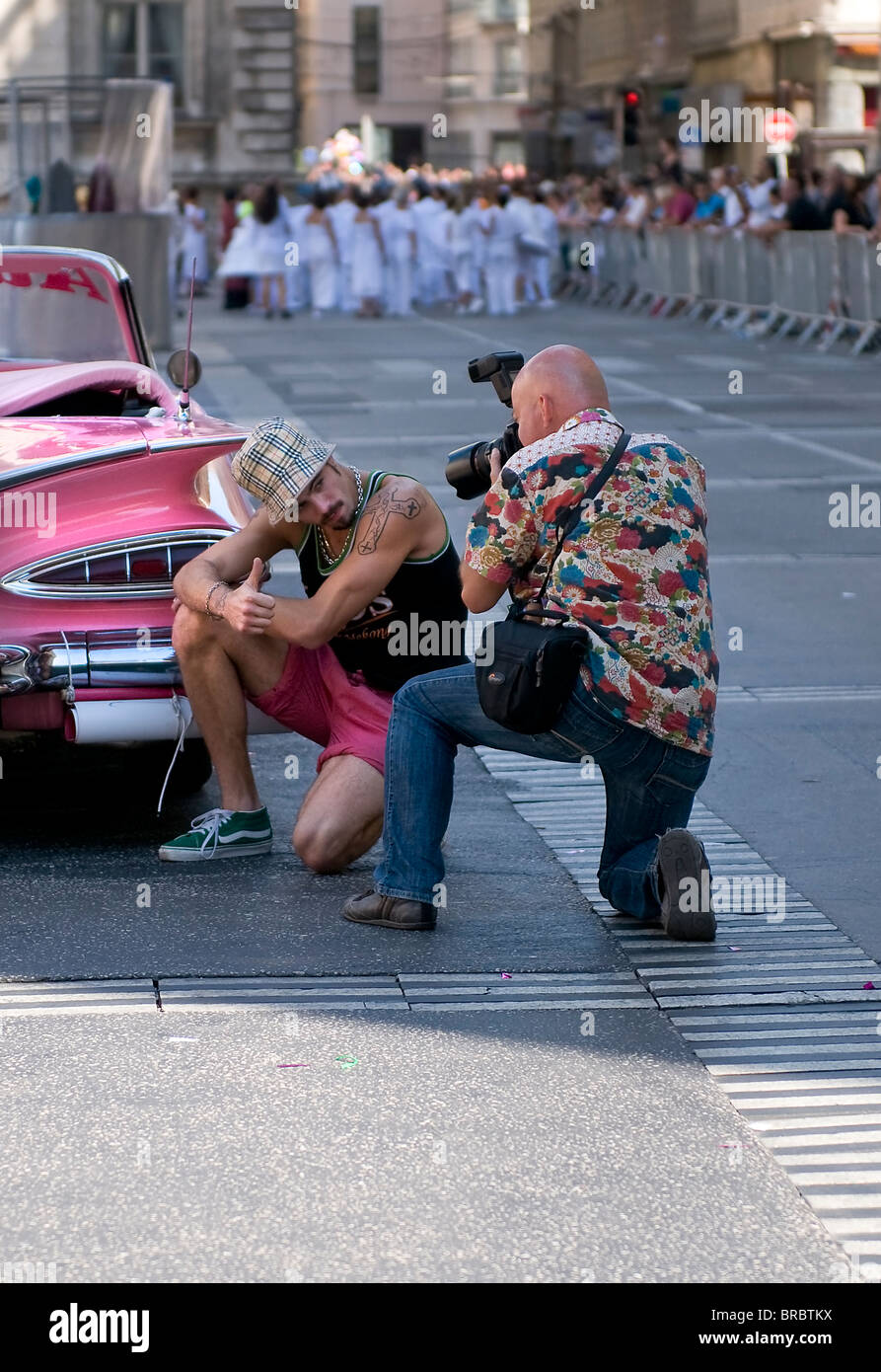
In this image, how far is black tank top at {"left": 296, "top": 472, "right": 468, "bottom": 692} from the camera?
5.53 meters

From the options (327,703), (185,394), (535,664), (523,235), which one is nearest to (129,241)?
(523,235)

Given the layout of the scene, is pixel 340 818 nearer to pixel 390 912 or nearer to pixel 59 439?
pixel 390 912

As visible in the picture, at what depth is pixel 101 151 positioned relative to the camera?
894 inches

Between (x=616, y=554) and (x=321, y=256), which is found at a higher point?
(x=321, y=256)

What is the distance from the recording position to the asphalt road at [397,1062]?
11.3 feet

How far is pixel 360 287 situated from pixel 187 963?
88.6 ft

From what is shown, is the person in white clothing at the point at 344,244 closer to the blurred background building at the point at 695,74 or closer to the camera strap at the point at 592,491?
the blurred background building at the point at 695,74

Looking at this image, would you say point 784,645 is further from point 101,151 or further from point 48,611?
point 101,151

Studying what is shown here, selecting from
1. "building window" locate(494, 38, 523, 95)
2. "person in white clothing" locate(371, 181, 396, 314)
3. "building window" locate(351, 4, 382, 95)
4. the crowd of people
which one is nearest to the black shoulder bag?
the crowd of people

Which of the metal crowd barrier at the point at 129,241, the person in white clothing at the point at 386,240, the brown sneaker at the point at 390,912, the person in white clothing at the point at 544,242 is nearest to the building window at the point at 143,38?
the person in white clothing at the point at 386,240

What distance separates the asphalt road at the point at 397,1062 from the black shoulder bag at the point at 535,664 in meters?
0.56

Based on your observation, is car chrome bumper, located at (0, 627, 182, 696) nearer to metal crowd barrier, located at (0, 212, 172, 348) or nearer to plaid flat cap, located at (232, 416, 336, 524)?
plaid flat cap, located at (232, 416, 336, 524)

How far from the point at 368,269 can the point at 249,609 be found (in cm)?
2655

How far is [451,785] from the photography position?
510cm
